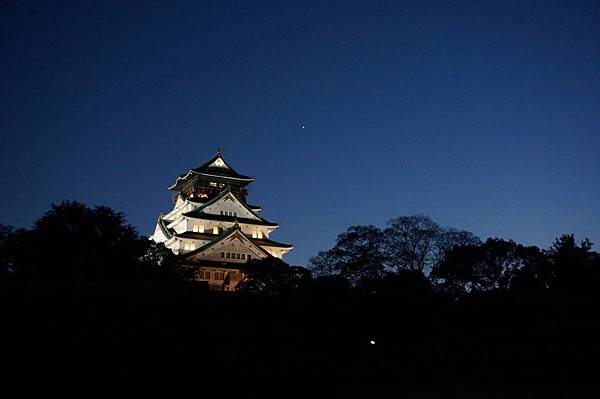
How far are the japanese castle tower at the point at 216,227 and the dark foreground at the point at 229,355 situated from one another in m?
20.3

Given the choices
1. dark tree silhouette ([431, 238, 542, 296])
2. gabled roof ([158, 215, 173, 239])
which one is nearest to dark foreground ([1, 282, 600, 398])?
dark tree silhouette ([431, 238, 542, 296])

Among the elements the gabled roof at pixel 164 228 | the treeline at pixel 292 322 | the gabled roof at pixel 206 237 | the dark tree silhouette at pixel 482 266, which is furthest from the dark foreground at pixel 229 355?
the gabled roof at pixel 164 228

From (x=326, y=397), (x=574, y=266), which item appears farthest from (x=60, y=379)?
(x=574, y=266)

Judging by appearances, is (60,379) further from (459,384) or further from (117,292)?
(459,384)

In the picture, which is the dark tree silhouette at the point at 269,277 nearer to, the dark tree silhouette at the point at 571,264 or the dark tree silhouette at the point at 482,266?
the dark tree silhouette at the point at 482,266

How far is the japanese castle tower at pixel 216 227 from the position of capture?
44.1 meters

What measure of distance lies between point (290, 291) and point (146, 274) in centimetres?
867

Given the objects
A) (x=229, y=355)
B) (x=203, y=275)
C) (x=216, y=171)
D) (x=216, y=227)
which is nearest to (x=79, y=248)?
(x=203, y=275)

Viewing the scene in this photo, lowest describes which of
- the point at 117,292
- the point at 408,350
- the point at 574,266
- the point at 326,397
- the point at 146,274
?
the point at 326,397

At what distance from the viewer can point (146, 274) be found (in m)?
29.4

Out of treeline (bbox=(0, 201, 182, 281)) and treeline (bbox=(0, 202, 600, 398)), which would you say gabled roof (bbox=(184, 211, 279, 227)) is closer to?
treeline (bbox=(0, 202, 600, 398))

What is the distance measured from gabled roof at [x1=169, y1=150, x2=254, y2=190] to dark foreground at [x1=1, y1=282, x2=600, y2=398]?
31.9m

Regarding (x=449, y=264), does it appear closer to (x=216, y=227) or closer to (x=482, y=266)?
(x=482, y=266)

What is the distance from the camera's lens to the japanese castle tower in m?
44.1
